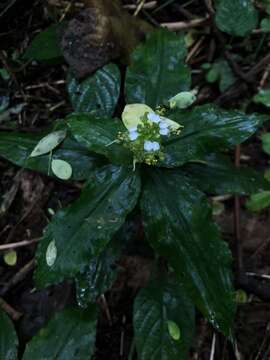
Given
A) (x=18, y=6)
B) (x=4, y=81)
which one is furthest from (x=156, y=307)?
(x=18, y=6)

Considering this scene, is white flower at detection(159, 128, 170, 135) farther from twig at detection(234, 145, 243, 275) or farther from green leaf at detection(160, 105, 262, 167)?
twig at detection(234, 145, 243, 275)

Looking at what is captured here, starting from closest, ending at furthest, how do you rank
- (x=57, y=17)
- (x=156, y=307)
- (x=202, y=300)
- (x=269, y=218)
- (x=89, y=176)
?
(x=202, y=300), (x=89, y=176), (x=156, y=307), (x=269, y=218), (x=57, y=17)

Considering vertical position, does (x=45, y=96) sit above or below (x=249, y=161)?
above

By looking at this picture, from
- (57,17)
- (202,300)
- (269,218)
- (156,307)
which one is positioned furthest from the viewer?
(57,17)

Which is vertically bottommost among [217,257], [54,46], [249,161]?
[249,161]

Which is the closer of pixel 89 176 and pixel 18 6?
pixel 89 176

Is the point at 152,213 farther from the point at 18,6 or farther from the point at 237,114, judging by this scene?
the point at 18,6

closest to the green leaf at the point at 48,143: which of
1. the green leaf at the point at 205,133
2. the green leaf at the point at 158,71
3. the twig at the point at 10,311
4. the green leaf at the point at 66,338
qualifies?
the green leaf at the point at 158,71
